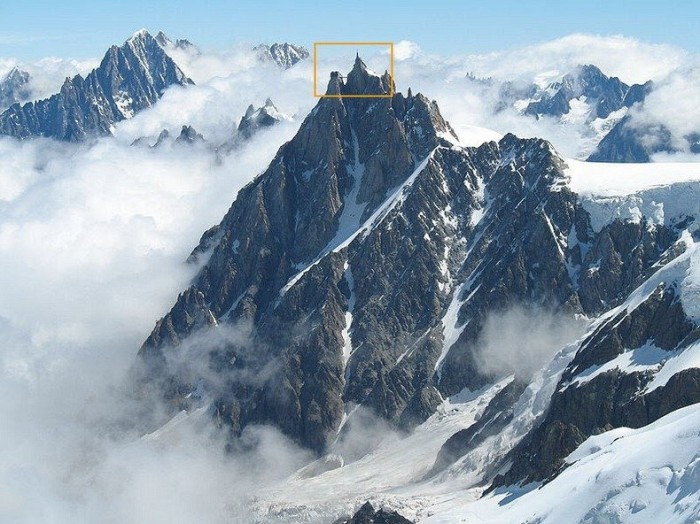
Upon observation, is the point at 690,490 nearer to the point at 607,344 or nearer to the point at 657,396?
the point at 657,396

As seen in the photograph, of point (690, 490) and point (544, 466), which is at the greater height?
point (690, 490)

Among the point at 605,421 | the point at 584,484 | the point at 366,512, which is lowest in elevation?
the point at 366,512

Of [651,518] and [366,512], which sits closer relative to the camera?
[651,518]

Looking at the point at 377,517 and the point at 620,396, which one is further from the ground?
the point at 620,396

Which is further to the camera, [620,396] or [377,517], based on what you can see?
[377,517]

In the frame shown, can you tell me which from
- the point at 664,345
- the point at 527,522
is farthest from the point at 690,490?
the point at 664,345

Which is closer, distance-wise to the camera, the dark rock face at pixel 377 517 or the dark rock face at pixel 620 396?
the dark rock face at pixel 620 396

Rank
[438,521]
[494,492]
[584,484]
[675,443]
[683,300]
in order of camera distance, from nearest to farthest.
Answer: [675,443] → [584,484] → [438,521] → [494,492] → [683,300]

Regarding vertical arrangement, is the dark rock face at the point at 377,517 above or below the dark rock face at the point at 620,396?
below

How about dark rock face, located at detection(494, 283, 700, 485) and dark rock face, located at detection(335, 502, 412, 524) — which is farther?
dark rock face, located at detection(335, 502, 412, 524)

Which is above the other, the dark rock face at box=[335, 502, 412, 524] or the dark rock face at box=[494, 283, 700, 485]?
the dark rock face at box=[494, 283, 700, 485]

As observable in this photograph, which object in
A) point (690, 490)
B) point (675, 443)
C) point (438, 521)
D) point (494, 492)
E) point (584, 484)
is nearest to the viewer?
point (690, 490)
